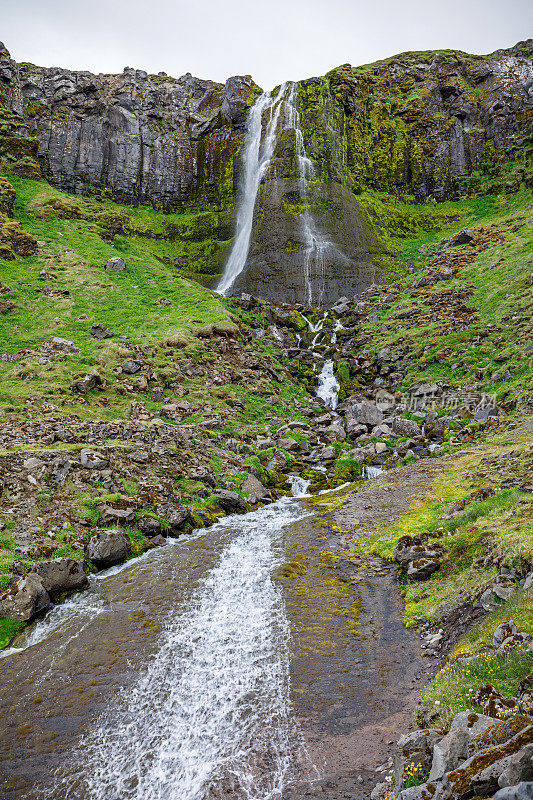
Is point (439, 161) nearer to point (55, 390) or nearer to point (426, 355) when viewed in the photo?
point (426, 355)

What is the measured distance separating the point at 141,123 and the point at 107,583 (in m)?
78.2

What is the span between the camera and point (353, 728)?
781 cm

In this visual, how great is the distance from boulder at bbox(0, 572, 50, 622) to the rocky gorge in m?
0.06

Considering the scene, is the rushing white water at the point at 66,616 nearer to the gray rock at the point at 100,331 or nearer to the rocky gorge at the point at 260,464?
the rocky gorge at the point at 260,464

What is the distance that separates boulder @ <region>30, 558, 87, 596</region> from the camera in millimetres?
12547

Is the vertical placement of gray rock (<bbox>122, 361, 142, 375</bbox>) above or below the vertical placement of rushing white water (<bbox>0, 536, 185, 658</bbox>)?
above

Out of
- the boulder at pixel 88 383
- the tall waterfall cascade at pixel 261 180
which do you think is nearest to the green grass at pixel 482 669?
the boulder at pixel 88 383

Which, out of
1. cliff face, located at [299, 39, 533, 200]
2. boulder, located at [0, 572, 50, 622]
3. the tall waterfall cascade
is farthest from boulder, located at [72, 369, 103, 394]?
cliff face, located at [299, 39, 533, 200]

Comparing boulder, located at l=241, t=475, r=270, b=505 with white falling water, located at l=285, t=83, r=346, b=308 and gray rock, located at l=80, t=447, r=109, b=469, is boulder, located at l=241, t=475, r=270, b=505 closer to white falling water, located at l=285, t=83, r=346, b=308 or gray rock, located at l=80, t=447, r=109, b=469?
gray rock, located at l=80, t=447, r=109, b=469

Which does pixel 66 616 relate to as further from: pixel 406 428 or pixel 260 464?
pixel 406 428

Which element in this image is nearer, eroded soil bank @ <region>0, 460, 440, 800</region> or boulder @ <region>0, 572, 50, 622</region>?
eroded soil bank @ <region>0, 460, 440, 800</region>

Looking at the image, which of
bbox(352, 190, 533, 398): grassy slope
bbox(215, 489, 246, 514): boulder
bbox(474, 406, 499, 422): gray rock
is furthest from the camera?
bbox(352, 190, 533, 398): grassy slope

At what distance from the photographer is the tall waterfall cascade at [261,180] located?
53681 mm

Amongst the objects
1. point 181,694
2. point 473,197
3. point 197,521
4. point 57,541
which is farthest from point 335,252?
point 181,694
